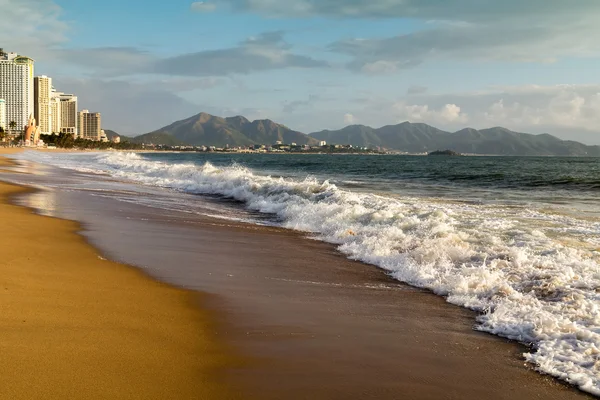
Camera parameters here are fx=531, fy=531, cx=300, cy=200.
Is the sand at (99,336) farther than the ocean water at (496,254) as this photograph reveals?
No

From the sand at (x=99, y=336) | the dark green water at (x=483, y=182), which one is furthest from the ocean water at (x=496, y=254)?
the sand at (x=99, y=336)

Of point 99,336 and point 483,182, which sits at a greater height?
point 483,182

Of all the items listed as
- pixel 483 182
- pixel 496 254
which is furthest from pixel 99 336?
pixel 483 182

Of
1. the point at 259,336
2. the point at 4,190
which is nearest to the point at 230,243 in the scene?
the point at 259,336

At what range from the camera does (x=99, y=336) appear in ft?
15.9

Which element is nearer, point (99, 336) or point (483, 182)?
point (99, 336)

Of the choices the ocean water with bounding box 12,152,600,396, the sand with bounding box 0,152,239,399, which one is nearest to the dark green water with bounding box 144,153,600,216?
the ocean water with bounding box 12,152,600,396

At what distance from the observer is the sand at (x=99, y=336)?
3.88m

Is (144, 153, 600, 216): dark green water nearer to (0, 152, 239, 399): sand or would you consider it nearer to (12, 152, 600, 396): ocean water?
(12, 152, 600, 396): ocean water

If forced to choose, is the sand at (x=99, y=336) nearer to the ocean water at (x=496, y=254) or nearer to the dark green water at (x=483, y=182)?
the ocean water at (x=496, y=254)

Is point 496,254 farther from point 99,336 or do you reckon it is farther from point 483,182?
point 483,182

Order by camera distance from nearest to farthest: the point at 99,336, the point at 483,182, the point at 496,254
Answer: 1. the point at 99,336
2. the point at 496,254
3. the point at 483,182

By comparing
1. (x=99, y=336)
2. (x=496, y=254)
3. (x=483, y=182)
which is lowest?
(x=99, y=336)

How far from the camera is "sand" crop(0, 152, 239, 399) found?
3885mm
